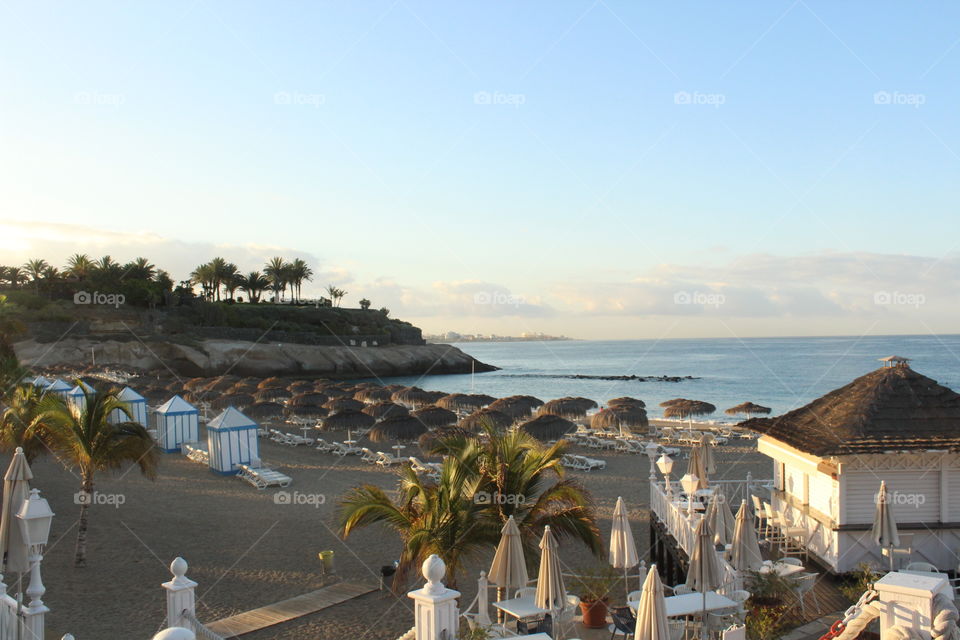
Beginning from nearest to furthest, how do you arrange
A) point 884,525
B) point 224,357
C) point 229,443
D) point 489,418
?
point 884,525, point 229,443, point 489,418, point 224,357

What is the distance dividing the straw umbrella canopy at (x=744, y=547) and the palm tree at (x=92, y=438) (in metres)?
10.5

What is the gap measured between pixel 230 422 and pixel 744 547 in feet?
56.5

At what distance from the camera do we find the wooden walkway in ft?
33.1

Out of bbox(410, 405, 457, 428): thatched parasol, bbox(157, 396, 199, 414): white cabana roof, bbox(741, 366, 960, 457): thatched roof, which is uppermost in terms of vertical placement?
bbox(741, 366, 960, 457): thatched roof

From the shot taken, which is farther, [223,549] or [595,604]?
[223,549]

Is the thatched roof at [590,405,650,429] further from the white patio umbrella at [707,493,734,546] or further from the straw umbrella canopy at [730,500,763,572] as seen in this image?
the straw umbrella canopy at [730,500,763,572]

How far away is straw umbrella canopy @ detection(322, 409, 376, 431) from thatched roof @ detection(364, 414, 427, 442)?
226cm

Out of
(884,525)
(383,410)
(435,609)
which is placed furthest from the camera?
(383,410)

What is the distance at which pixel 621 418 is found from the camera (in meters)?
27.8

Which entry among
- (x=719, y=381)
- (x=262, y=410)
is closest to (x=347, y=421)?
(x=262, y=410)

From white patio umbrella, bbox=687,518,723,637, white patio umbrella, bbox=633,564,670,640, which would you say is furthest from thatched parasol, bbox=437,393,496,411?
white patio umbrella, bbox=633,564,670,640

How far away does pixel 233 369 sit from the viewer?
75.2 metres

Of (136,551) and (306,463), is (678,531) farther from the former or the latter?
(306,463)

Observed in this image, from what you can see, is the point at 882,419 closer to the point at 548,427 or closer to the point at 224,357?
the point at 548,427
